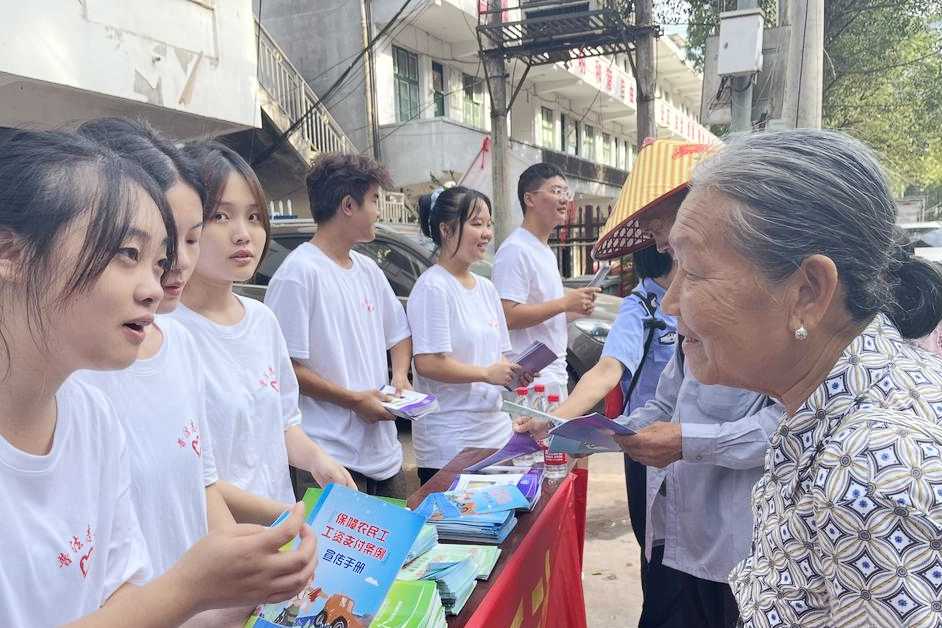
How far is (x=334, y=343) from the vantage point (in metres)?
2.32

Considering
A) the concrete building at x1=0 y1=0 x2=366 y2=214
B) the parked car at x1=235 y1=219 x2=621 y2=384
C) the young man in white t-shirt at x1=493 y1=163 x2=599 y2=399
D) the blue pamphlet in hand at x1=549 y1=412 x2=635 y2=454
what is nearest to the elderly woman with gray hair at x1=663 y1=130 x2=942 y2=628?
the blue pamphlet in hand at x1=549 y1=412 x2=635 y2=454

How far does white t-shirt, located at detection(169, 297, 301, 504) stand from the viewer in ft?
5.03

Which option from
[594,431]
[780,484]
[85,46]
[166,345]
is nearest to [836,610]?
[780,484]

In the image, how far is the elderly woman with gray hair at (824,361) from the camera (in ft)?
2.41

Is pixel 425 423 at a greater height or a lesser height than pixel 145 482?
lesser

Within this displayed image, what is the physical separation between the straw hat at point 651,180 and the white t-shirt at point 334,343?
3.02 ft

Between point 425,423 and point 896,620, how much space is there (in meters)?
2.04

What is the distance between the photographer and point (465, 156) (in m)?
11.9

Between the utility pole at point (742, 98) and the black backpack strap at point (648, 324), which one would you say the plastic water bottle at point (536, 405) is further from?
the utility pole at point (742, 98)

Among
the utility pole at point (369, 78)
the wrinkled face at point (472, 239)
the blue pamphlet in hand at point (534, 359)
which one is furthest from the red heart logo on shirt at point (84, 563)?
the utility pole at point (369, 78)

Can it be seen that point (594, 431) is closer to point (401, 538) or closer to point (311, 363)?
point (401, 538)

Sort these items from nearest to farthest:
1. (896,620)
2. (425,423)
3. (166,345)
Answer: (896,620)
(166,345)
(425,423)

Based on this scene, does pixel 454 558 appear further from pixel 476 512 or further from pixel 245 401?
pixel 245 401

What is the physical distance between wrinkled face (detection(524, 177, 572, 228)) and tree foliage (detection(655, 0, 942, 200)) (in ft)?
30.5
